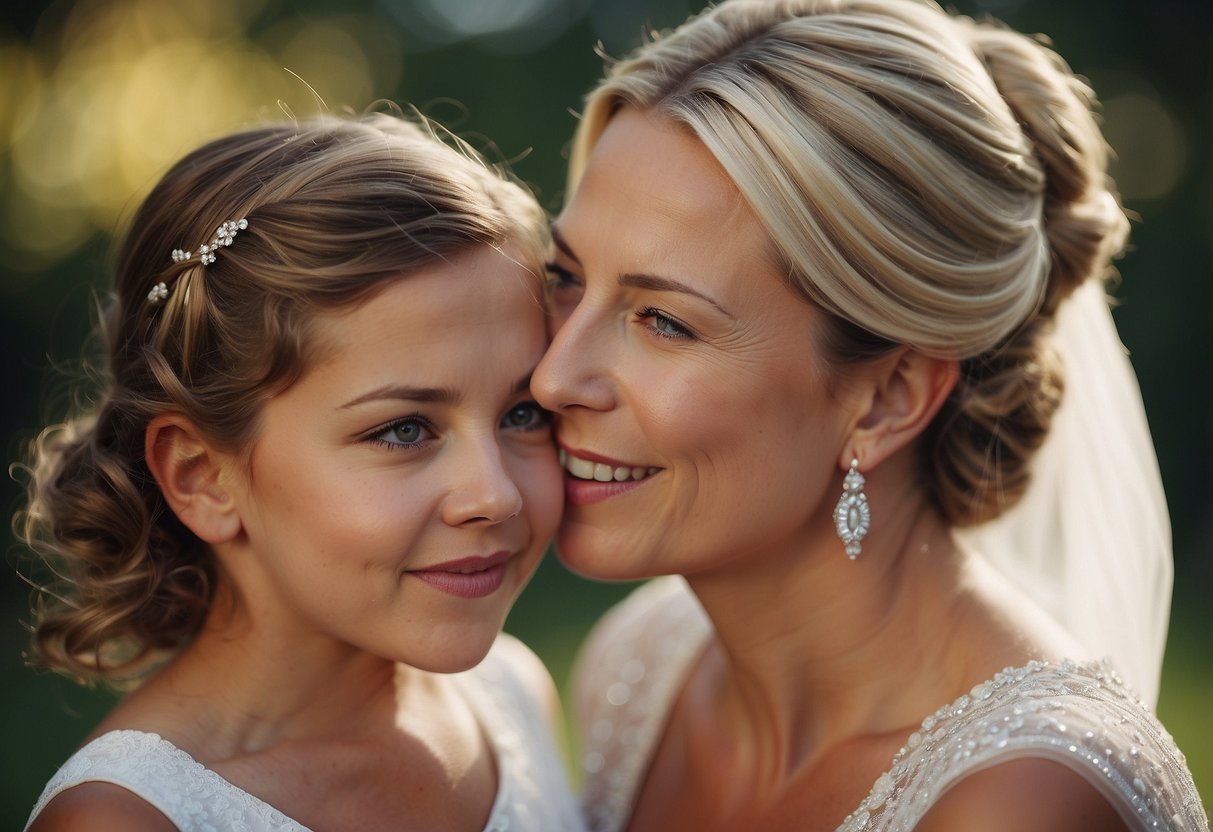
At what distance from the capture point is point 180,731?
114 inches

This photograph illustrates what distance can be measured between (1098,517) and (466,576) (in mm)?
2100

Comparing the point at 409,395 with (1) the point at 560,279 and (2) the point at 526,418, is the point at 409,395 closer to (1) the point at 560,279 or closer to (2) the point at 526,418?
(2) the point at 526,418

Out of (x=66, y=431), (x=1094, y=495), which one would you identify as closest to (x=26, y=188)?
(x=66, y=431)

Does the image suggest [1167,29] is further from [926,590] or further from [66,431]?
[66,431]

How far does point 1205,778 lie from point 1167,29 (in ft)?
21.4

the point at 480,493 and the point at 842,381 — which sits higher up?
the point at 842,381

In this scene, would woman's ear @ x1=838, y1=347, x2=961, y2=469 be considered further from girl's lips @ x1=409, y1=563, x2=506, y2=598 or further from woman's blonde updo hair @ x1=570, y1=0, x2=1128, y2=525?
girl's lips @ x1=409, y1=563, x2=506, y2=598

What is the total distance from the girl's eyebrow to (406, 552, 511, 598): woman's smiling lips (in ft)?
1.29

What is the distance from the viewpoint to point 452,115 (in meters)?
10.1

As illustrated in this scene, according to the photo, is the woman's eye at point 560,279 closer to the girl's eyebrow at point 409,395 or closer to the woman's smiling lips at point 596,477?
the woman's smiling lips at point 596,477

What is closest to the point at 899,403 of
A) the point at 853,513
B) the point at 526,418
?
the point at 853,513

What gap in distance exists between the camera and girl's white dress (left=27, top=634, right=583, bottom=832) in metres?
2.70

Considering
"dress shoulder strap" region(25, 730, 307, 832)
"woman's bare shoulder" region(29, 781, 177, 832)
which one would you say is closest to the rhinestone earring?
"dress shoulder strap" region(25, 730, 307, 832)

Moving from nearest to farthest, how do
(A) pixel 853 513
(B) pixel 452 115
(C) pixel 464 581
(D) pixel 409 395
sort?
(D) pixel 409 395
(C) pixel 464 581
(A) pixel 853 513
(B) pixel 452 115
